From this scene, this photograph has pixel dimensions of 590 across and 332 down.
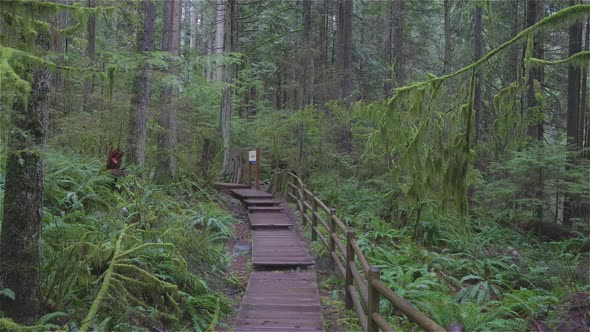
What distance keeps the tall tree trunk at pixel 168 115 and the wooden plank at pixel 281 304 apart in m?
6.54

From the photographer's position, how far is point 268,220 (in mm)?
11766

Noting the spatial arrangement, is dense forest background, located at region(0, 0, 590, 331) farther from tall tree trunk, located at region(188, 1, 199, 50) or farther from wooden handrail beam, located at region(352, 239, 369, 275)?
tall tree trunk, located at region(188, 1, 199, 50)

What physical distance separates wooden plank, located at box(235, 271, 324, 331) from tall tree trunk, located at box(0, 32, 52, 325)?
242 centimetres

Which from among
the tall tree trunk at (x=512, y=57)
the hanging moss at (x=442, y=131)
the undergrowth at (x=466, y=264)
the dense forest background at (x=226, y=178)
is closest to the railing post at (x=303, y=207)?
the undergrowth at (x=466, y=264)

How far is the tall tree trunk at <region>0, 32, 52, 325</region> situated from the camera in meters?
4.07

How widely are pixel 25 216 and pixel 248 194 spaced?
422 inches

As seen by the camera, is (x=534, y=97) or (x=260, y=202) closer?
(x=260, y=202)

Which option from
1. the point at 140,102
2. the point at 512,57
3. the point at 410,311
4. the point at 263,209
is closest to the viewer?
the point at 410,311

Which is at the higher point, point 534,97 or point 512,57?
A: point 512,57

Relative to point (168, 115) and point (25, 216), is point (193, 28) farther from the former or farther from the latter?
point (25, 216)

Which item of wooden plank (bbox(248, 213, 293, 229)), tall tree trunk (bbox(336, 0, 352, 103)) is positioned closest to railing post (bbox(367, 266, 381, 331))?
wooden plank (bbox(248, 213, 293, 229))

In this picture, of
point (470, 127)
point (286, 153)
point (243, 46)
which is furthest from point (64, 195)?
point (243, 46)

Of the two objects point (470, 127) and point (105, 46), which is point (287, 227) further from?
point (105, 46)

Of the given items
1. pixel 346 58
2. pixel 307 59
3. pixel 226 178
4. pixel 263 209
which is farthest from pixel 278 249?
pixel 346 58
